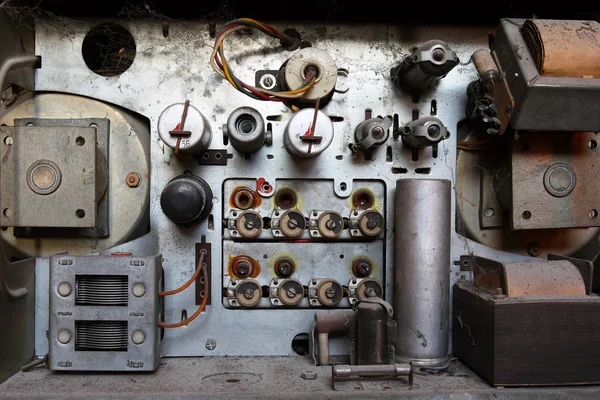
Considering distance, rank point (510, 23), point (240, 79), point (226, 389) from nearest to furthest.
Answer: point (226, 389), point (510, 23), point (240, 79)

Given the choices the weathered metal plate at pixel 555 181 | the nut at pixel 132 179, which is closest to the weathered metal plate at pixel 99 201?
the nut at pixel 132 179

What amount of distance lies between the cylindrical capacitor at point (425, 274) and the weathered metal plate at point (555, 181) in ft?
0.82

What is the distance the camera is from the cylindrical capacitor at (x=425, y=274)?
138 centimetres

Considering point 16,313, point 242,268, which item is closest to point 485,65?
point 242,268

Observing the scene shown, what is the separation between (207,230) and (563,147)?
1.16m

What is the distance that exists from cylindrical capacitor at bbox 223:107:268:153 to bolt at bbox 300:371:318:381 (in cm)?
69

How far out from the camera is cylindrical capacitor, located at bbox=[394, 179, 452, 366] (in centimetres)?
138

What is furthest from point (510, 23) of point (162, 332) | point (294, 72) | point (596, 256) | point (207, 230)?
point (162, 332)

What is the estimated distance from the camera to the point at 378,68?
5.10ft

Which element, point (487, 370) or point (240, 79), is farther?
point (240, 79)

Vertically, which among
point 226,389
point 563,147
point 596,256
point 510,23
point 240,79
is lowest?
point 226,389

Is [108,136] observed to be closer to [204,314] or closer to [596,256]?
[204,314]

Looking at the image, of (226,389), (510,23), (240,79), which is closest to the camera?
(226,389)

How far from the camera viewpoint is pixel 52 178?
140 centimetres
